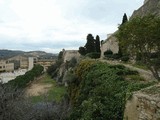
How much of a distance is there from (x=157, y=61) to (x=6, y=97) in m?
14.1

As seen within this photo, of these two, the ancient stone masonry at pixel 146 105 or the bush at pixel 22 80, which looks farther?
the bush at pixel 22 80

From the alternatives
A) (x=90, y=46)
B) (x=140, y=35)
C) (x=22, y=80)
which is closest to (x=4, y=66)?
(x=22, y=80)

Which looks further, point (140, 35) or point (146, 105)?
point (140, 35)

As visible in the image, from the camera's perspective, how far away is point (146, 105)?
957cm

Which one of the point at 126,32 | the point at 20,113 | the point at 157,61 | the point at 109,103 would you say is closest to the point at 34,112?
the point at 20,113

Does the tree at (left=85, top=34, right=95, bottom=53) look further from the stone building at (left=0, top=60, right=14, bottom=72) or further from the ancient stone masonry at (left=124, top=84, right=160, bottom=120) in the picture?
the stone building at (left=0, top=60, right=14, bottom=72)

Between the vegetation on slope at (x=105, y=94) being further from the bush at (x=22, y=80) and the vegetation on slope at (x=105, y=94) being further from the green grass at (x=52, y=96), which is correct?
the bush at (x=22, y=80)

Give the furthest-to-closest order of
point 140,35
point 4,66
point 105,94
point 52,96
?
point 4,66, point 52,96, point 140,35, point 105,94

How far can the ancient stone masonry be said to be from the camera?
924 centimetres

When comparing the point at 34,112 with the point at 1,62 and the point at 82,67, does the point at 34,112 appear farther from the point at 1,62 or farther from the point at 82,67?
the point at 1,62

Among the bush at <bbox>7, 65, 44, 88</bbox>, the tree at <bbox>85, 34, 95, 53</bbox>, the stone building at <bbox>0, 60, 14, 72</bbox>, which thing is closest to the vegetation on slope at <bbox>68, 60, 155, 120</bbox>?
the bush at <bbox>7, 65, 44, 88</bbox>

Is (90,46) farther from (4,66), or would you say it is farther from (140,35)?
(4,66)

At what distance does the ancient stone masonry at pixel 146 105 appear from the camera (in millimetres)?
9242

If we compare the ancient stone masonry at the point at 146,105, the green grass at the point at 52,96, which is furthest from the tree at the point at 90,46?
the ancient stone masonry at the point at 146,105
